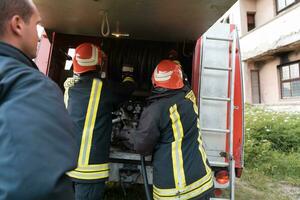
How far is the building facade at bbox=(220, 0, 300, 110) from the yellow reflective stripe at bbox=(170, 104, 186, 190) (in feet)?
35.9

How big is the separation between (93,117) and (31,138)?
6.34 ft

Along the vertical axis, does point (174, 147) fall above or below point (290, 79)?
below

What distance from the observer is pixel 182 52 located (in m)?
3.73

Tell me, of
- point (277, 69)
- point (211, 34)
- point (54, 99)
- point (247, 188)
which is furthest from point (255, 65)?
point (54, 99)

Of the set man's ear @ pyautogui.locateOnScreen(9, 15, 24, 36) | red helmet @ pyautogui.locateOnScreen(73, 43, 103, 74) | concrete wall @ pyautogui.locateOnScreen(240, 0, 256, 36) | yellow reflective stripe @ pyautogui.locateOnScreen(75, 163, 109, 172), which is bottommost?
yellow reflective stripe @ pyautogui.locateOnScreen(75, 163, 109, 172)

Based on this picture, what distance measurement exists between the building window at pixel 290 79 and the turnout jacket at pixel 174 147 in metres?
12.0

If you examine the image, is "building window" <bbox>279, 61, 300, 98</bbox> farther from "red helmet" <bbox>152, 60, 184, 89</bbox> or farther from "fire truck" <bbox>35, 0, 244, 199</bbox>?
Result: "red helmet" <bbox>152, 60, 184, 89</bbox>

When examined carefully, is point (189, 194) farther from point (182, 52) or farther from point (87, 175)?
point (182, 52)

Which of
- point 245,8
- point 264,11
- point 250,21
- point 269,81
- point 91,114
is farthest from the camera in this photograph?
point 250,21

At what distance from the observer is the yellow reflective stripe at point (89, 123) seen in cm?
264

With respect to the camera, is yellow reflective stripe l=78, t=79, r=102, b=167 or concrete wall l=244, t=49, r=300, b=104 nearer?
yellow reflective stripe l=78, t=79, r=102, b=167

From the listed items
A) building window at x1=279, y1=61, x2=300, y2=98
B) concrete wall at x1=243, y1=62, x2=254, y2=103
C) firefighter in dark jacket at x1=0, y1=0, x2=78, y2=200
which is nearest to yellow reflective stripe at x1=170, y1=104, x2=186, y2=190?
firefighter in dark jacket at x1=0, y1=0, x2=78, y2=200

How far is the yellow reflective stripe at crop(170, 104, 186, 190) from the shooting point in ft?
7.96

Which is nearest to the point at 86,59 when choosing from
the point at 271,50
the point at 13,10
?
the point at 13,10
